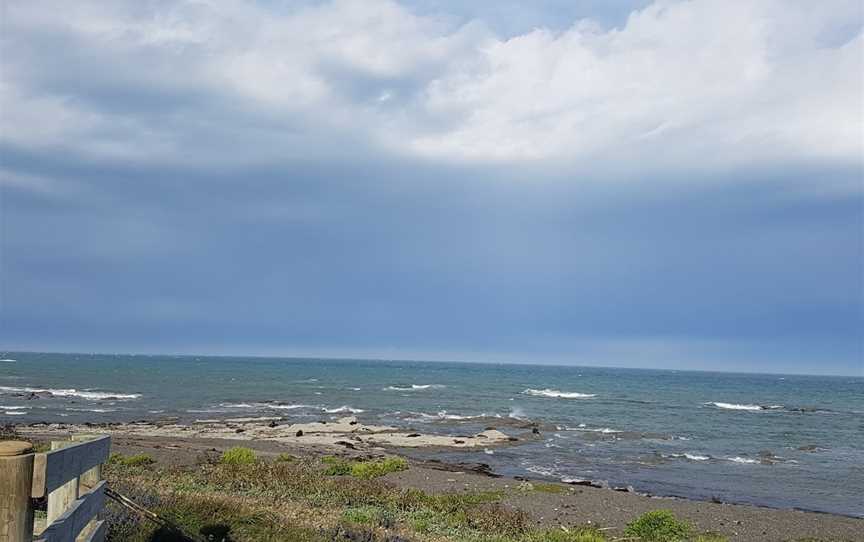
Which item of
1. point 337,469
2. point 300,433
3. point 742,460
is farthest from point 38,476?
point 742,460

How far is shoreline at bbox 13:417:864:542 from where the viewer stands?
62.0ft

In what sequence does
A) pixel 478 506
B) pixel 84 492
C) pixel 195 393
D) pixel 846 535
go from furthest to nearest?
1. pixel 195 393
2. pixel 846 535
3. pixel 478 506
4. pixel 84 492

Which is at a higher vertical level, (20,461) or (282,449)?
(20,461)

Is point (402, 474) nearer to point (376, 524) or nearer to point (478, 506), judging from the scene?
point (478, 506)

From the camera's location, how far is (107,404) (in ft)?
190

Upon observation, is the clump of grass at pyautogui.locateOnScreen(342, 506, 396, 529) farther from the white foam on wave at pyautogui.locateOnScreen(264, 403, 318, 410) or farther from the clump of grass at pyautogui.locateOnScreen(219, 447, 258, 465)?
the white foam on wave at pyautogui.locateOnScreen(264, 403, 318, 410)

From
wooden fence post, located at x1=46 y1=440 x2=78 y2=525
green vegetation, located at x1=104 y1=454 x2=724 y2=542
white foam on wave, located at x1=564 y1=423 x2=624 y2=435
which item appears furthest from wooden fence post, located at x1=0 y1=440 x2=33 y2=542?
white foam on wave, located at x1=564 y1=423 x2=624 y2=435

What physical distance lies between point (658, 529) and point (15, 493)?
50.2 ft

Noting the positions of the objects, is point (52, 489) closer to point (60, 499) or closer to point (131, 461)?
point (60, 499)

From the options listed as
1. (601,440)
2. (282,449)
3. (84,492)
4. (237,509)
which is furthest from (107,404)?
(84,492)

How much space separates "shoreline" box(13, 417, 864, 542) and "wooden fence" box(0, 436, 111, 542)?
13.6 metres

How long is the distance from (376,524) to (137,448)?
1874 cm

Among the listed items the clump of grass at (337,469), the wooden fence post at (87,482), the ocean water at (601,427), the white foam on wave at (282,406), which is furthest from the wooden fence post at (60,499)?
the white foam on wave at (282,406)

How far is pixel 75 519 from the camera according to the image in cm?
495
